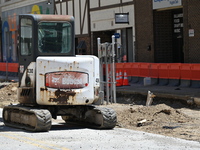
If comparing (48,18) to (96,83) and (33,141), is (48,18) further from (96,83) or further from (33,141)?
(33,141)

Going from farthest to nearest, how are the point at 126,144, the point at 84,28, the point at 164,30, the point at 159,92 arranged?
the point at 84,28
the point at 164,30
the point at 159,92
the point at 126,144

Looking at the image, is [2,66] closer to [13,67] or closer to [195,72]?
[13,67]

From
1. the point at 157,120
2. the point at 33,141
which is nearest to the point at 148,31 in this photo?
the point at 157,120

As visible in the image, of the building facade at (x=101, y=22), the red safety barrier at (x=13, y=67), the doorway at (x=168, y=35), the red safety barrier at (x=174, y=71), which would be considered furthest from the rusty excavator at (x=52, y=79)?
the red safety barrier at (x=13, y=67)

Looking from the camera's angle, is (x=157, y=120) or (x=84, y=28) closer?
(x=157, y=120)

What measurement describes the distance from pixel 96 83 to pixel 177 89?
942 cm

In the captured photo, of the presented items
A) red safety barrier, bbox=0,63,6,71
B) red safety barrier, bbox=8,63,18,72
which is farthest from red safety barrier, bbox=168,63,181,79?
red safety barrier, bbox=0,63,6,71

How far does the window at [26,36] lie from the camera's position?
14.3 metres

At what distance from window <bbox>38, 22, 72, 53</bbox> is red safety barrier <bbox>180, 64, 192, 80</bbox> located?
33.9 ft

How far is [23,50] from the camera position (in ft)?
47.7

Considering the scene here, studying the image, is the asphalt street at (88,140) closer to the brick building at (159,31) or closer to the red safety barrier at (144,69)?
the red safety barrier at (144,69)

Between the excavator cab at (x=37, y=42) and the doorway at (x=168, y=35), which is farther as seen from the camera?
the doorway at (x=168, y=35)

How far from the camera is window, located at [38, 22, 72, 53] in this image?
1428 centimetres

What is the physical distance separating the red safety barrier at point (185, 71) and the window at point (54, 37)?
10332 mm
